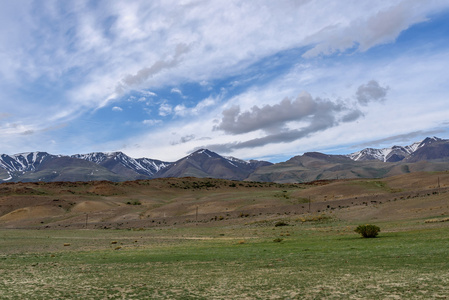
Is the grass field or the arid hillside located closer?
the grass field

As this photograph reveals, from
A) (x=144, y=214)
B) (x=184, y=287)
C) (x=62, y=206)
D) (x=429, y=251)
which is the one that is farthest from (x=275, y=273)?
(x=62, y=206)

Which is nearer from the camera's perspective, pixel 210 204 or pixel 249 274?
pixel 249 274

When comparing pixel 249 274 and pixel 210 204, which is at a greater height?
pixel 249 274

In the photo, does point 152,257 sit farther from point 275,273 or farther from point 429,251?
point 429,251

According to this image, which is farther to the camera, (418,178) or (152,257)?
(418,178)

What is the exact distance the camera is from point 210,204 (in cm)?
8381

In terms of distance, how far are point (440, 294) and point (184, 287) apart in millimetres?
8164

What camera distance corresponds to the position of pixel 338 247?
24.6 meters

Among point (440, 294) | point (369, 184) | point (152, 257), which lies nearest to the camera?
point (440, 294)

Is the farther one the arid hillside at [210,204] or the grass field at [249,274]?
the arid hillside at [210,204]

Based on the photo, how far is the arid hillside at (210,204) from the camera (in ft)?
183

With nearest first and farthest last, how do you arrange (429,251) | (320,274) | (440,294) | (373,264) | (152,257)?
(440,294) < (320,274) < (373,264) < (429,251) < (152,257)

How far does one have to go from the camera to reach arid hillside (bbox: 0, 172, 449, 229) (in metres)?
55.9

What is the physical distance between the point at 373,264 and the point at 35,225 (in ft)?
243
